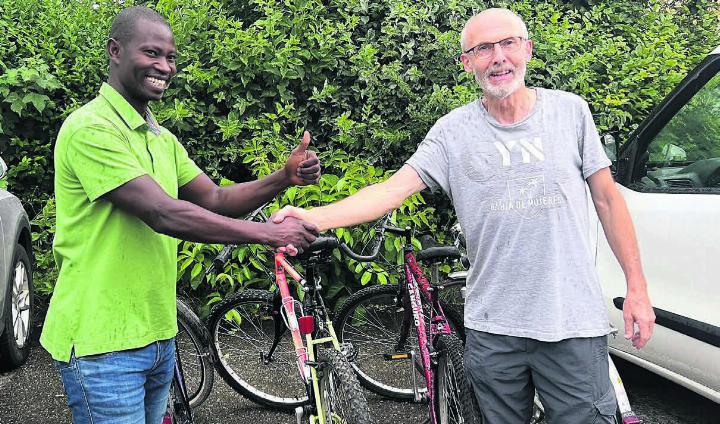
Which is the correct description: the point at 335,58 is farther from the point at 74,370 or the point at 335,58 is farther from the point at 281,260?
the point at 74,370

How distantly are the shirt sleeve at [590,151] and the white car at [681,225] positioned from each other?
1.16 m

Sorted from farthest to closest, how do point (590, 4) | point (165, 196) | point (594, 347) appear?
point (590, 4), point (594, 347), point (165, 196)

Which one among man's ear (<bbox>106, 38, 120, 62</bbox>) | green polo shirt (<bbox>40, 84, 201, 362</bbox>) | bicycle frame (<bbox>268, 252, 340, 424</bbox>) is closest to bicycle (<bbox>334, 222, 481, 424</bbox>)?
bicycle frame (<bbox>268, 252, 340, 424</bbox>)

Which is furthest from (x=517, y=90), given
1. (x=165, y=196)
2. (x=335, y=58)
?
(x=335, y=58)

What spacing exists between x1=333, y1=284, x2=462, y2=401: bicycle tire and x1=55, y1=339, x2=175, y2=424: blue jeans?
215 centimetres

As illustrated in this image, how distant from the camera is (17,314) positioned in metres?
4.82

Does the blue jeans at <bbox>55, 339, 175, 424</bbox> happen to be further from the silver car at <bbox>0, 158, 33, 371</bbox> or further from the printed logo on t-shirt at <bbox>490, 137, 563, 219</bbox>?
the silver car at <bbox>0, 158, 33, 371</bbox>

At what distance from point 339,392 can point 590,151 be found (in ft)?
5.13

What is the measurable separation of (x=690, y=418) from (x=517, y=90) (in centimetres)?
263

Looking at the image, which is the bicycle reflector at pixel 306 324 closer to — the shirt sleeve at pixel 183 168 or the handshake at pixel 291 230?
the handshake at pixel 291 230

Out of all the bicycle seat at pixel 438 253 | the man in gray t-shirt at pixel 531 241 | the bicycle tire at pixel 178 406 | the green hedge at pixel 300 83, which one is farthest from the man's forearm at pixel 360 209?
the green hedge at pixel 300 83

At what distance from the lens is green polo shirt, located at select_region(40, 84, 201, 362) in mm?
2053

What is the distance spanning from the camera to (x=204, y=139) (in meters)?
5.77

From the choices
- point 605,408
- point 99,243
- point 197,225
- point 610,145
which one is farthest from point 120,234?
point 610,145
